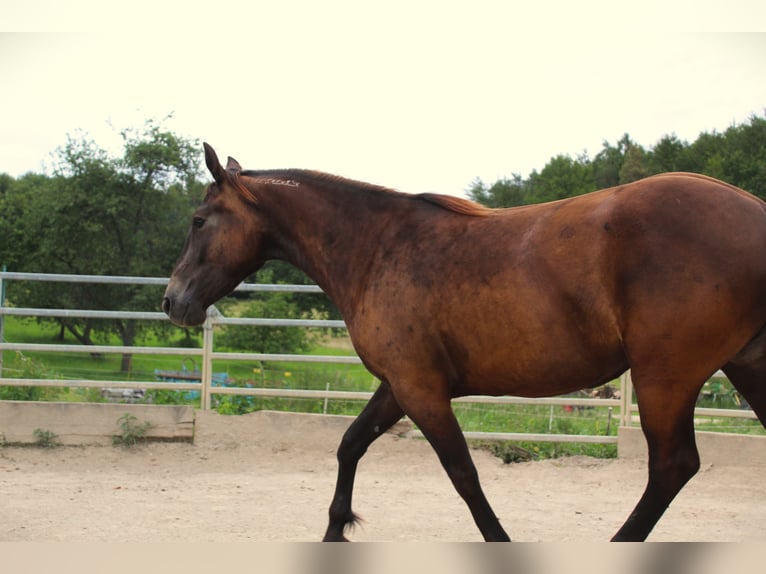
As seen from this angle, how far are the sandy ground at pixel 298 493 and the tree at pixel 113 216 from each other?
14736 mm

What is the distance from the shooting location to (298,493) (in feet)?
19.2

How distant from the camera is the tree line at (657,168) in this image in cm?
3086

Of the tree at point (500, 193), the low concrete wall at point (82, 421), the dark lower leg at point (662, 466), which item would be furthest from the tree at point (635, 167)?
the dark lower leg at point (662, 466)

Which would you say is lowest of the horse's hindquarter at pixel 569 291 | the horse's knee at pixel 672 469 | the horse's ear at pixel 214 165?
the horse's knee at pixel 672 469

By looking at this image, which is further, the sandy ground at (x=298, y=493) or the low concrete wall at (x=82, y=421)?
the low concrete wall at (x=82, y=421)

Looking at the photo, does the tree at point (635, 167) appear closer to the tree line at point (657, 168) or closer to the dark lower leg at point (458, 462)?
the tree line at point (657, 168)

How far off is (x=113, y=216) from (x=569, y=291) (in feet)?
69.9

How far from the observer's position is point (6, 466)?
6.74 m

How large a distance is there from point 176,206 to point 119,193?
1.71 meters

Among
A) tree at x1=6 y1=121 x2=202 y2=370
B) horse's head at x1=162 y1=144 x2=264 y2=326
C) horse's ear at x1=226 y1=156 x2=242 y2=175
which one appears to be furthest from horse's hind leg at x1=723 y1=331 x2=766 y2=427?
tree at x1=6 y1=121 x2=202 y2=370

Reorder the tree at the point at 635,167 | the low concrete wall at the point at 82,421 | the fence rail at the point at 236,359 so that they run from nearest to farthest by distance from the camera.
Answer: the fence rail at the point at 236,359
the low concrete wall at the point at 82,421
the tree at the point at 635,167

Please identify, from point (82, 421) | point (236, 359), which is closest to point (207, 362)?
point (236, 359)

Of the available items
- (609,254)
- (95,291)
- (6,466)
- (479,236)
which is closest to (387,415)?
(479,236)

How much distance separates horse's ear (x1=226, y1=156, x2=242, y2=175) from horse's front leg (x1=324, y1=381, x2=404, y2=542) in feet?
4.39
